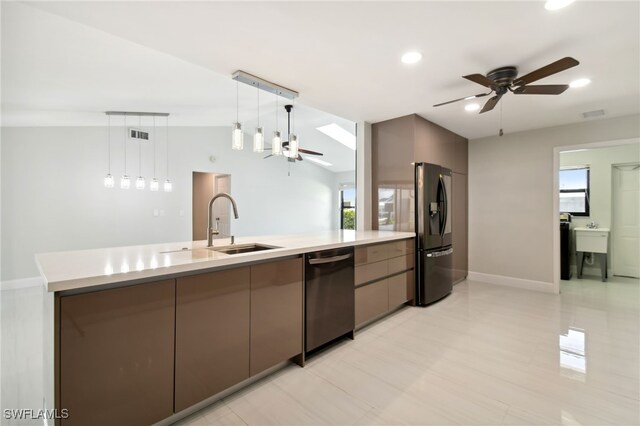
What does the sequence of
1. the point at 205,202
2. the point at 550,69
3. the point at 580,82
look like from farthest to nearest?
the point at 205,202 → the point at 580,82 → the point at 550,69

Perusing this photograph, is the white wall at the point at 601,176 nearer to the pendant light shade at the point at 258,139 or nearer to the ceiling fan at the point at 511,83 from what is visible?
the ceiling fan at the point at 511,83

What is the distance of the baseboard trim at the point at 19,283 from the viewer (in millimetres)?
4363

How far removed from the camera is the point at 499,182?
4730 millimetres

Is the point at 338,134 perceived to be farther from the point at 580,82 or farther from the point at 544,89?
the point at 544,89

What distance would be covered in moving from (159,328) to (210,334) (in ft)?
0.94

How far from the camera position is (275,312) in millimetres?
1985

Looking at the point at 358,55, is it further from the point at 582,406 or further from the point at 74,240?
the point at 74,240

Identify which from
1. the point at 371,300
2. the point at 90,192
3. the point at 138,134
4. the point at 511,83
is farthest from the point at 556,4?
the point at 90,192

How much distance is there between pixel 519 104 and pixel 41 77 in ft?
15.8

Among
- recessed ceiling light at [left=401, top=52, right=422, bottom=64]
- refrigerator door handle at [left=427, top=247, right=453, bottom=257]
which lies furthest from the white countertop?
refrigerator door handle at [left=427, top=247, right=453, bottom=257]

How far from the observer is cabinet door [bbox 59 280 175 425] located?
3.98 feet

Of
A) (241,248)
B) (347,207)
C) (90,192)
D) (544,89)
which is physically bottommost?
(241,248)

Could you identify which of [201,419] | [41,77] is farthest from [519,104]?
[41,77]

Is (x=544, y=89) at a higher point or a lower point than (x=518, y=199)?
higher
